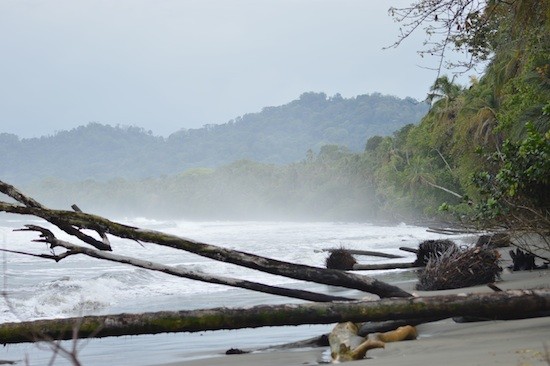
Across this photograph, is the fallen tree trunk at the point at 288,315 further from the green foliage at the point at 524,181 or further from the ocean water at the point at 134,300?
the green foliage at the point at 524,181

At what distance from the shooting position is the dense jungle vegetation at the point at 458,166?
1115 centimetres

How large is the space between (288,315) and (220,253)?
1.03 metres

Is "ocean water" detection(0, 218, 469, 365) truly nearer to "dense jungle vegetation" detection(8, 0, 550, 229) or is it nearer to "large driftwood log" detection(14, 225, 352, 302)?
"large driftwood log" detection(14, 225, 352, 302)

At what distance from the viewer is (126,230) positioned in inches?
241

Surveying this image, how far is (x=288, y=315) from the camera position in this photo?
5.09 metres

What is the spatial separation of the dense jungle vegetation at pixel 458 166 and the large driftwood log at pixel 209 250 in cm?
224

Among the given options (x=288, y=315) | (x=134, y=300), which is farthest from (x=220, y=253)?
(x=134, y=300)

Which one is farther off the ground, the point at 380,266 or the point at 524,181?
the point at 524,181

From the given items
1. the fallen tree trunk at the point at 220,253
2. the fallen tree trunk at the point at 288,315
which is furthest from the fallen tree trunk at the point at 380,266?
the fallen tree trunk at the point at 288,315

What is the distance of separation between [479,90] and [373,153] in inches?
2887

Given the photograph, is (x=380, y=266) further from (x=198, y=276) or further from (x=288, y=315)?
(x=288, y=315)

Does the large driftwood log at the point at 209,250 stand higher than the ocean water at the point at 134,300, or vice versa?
the large driftwood log at the point at 209,250

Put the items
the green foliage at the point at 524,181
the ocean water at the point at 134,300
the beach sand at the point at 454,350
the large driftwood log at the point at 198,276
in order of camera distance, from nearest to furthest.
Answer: the beach sand at the point at 454,350 < the large driftwood log at the point at 198,276 < the ocean water at the point at 134,300 < the green foliage at the point at 524,181

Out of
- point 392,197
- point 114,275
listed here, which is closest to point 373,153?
point 392,197
